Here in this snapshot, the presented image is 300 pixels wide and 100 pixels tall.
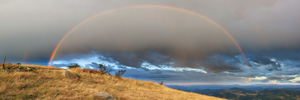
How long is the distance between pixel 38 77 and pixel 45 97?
5.78m

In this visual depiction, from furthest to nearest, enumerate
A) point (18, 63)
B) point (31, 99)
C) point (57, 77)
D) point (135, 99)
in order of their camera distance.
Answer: point (18, 63) < point (57, 77) < point (135, 99) < point (31, 99)

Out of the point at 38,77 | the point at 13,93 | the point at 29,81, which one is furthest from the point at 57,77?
the point at 13,93

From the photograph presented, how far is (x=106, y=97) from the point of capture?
12000 mm

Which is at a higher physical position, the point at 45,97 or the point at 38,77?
the point at 38,77

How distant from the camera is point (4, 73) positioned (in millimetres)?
15391

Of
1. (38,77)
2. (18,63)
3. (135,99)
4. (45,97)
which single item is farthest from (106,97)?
(18,63)

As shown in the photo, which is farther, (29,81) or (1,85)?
(29,81)

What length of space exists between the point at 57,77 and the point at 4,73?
14.8ft

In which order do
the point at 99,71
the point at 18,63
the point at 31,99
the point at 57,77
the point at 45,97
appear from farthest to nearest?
the point at 99,71 → the point at 18,63 → the point at 57,77 → the point at 45,97 → the point at 31,99

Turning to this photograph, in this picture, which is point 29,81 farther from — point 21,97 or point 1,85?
point 21,97

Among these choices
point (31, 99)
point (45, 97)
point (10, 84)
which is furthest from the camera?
point (10, 84)

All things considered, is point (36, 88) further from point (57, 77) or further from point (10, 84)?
point (57, 77)

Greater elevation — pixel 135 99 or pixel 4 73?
pixel 4 73

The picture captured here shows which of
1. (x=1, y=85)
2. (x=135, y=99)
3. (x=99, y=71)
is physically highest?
(x=99, y=71)
